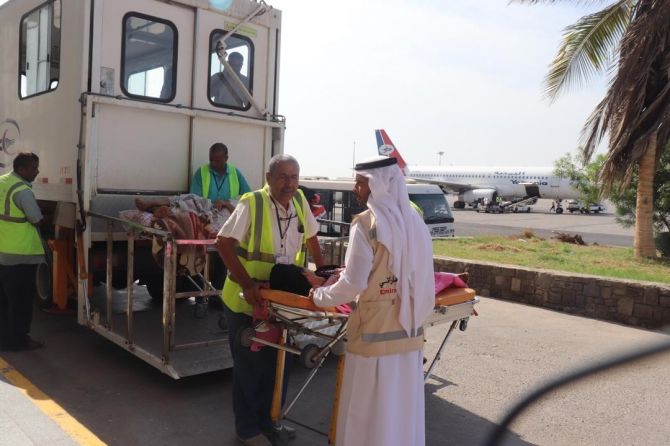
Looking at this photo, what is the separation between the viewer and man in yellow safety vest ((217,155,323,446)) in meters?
3.80

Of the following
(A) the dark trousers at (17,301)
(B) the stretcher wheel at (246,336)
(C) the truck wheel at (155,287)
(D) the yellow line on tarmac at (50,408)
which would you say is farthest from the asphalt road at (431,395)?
(C) the truck wheel at (155,287)

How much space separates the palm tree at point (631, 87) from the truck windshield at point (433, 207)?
4796mm

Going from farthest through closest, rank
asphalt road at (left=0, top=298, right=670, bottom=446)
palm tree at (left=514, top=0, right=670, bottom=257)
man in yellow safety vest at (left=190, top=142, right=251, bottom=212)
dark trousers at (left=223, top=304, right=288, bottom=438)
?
1. palm tree at (left=514, top=0, right=670, bottom=257)
2. man in yellow safety vest at (left=190, top=142, right=251, bottom=212)
3. asphalt road at (left=0, top=298, right=670, bottom=446)
4. dark trousers at (left=223, top=304, right=288, bottom=438)

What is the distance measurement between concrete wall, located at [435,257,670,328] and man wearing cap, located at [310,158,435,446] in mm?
5390

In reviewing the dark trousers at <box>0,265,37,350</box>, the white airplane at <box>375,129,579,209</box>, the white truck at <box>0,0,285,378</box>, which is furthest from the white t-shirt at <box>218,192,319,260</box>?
the white airplane at <box>375,129,579,209</box>

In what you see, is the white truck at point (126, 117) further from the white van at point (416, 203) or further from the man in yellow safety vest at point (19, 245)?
the white van at point (416, 203)

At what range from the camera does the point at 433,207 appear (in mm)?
16188

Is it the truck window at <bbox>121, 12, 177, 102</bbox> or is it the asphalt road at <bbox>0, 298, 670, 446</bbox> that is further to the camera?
the truck window at <bbox>121, 12, 177, 102</bbox>

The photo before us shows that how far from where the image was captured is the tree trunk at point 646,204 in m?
11.0

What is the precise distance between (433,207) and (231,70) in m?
10.3

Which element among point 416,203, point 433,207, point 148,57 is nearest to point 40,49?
A: point 148,57

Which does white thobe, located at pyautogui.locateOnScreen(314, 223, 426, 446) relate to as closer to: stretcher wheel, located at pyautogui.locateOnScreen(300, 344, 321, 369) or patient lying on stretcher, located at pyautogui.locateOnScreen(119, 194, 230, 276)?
stretcher wheel, located at pyautogui.locateOnScreen(300, 344, 321, 369)

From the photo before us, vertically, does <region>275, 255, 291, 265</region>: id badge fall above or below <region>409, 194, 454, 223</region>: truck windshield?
below

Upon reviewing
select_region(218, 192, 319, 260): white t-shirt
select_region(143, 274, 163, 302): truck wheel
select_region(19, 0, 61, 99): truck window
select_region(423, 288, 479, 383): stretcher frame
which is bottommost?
select_region(143, 274, 163, 302): truck wheel
